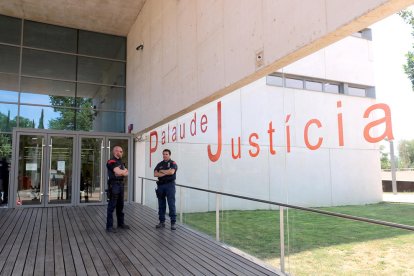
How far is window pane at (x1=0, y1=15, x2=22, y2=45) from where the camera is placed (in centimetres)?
1036

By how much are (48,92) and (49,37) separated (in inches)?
75.1

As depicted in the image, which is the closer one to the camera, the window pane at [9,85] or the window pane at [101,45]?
the window pane at [9,85]

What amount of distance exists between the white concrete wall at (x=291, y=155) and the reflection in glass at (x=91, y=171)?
5405mm

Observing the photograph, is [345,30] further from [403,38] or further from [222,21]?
[222,21]

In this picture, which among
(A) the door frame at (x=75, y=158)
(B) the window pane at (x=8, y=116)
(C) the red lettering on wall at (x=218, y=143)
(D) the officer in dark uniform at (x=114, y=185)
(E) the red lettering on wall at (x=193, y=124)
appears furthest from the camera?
(B) the window pane at (x=8, y=116)

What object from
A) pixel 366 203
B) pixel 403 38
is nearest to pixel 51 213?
pixel 366 203

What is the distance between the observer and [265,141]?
391cm

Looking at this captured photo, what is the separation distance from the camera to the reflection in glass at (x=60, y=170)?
9883mm

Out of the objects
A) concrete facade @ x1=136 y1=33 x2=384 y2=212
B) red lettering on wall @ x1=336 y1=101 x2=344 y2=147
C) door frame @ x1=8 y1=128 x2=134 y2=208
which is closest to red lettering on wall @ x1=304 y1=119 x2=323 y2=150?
concrete facade @ x1=136 y1=33 x2=384 y2=212

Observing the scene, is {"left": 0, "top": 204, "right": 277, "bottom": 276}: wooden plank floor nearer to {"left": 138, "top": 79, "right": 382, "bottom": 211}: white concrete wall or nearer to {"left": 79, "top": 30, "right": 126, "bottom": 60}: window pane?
{"left": 138, "top": 79, "right": 382, "bottom": 211}: white concrete wall

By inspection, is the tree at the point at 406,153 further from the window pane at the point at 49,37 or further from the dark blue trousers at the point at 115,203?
the window pane at the point at 49,37

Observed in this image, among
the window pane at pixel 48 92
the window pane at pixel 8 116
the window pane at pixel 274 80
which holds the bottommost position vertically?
the window pane at pixel 274 80

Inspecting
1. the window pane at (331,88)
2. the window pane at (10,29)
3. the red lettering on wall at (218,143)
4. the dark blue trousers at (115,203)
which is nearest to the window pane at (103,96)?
the window pane at (10,29)

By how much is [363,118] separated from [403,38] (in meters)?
0.65
